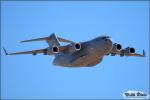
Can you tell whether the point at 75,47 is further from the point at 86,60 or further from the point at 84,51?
the point at 86,60

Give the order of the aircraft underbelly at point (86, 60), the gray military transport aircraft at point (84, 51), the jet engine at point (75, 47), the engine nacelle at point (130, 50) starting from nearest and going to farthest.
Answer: the gray military transport aircraft at point (84, 51) < the aircraft underbelly at point (86, 60) < the jet engine at point (75, 47) < the engine nacelle at point (130, 50)

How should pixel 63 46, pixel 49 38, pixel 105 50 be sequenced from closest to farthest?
pixel 105 50
pixel 63 46
pixel 49 38

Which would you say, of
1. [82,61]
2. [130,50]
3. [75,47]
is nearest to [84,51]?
[75,47]

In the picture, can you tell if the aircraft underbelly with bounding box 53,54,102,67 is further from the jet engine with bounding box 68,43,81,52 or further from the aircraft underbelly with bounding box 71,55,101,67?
the jet engine with bounding box 68,43,81,52

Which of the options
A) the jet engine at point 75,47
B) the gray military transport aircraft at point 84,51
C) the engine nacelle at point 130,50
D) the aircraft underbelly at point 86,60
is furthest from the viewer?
the engine nacelle at point 130,50

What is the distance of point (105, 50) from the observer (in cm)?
2289

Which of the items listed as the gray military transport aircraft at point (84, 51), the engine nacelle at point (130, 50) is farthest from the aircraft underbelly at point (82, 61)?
the engine nacelle at point (130, 50)

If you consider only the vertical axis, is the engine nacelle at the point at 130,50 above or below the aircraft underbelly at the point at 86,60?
above

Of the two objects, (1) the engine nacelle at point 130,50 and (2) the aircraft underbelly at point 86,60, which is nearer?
(2) the aircraft underbelly at point 86,60

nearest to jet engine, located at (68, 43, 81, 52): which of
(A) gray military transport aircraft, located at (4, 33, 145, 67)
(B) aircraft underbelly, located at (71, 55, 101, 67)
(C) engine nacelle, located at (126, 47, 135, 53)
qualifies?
(A) gray military transport aircraft, located at (4, 33, 145, 67)

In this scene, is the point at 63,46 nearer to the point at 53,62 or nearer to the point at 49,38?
the point at 53,62

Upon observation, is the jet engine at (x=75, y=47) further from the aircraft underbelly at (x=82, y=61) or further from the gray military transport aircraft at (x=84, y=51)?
the aircraft underbelly at (x=82, y=61)

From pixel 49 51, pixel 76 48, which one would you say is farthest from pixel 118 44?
pixel 49 51

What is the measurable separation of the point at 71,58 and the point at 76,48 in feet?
2.85
